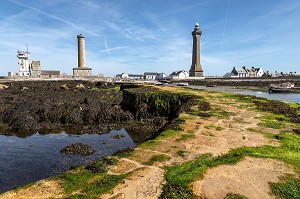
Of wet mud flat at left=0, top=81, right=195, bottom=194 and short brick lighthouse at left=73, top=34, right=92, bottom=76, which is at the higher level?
short brick lighthouse at left=73, top=34, right=92, bottom=76

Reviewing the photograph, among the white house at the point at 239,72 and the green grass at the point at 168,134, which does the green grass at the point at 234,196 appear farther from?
the white house at the point at 239,72

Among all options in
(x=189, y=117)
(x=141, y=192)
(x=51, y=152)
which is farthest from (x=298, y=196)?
(x=51, y=152)

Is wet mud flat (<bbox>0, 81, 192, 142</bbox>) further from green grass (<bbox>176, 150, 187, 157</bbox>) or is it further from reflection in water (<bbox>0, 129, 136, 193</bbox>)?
green grass (<bbox>176, 150, 187, 157</bbox>)

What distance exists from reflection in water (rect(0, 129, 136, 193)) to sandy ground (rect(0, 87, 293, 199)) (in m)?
5.16

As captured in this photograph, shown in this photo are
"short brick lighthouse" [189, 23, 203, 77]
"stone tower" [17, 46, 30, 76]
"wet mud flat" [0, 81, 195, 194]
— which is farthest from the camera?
"stone tower" [17, 46, 30, 76]

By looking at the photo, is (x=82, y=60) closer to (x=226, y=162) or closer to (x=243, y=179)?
(x=226, y=162)

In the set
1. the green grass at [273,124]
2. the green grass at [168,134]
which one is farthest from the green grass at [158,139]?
the green grass at [273,124]

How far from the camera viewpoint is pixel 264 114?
1781 centimetres

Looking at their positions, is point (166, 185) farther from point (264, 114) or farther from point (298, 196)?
point (264, 114)

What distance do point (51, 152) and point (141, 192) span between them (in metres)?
10.8

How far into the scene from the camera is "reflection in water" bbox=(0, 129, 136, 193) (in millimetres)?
12578

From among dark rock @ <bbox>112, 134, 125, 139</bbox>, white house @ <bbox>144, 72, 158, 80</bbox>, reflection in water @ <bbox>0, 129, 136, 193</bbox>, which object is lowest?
reflection in water @ <bbox>0, 129, 136, 193</bbox>

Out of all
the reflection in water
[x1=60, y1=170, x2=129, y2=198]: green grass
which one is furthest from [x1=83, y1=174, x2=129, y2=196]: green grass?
the reflection in water

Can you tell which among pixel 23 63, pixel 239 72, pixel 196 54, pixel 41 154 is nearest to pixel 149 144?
pixel 41 154
